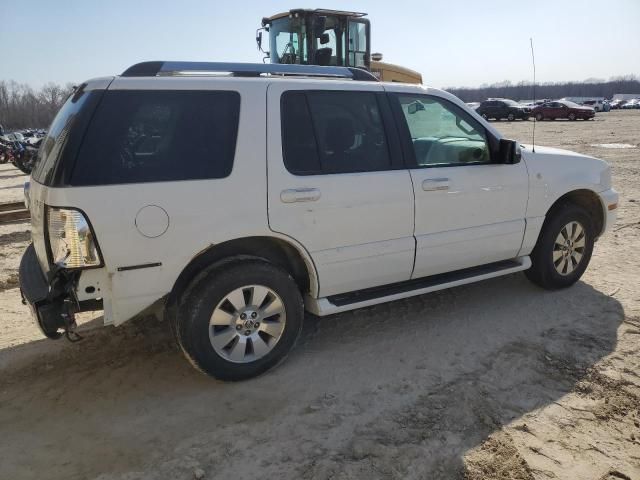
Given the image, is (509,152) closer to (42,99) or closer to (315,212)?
(315,212)

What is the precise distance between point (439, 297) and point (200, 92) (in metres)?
2.95

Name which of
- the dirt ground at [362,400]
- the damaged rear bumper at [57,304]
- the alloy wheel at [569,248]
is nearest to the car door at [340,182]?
the dirt ground at [362,400]

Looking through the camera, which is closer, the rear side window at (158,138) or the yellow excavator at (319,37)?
the rear side window at (158,138)

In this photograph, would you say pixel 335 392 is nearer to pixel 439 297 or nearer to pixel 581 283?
pixel 439 297

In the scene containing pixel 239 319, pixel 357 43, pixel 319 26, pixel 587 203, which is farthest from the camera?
pixel 357 43

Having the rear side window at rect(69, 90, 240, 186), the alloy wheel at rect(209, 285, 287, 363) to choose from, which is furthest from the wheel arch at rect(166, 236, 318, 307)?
the rear side window at rect(69, 90, 240, 186)

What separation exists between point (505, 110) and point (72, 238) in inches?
1649

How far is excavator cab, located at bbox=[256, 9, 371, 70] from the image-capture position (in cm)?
1054

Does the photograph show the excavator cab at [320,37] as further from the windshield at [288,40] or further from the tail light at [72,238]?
the tail light at [72,238]

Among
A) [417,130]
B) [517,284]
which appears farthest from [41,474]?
[517,284]

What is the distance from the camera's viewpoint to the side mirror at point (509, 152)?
4168 millimetres

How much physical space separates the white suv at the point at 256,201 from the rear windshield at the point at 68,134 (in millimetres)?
14

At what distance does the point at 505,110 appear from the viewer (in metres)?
40.2

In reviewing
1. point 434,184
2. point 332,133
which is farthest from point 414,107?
point 332,133
